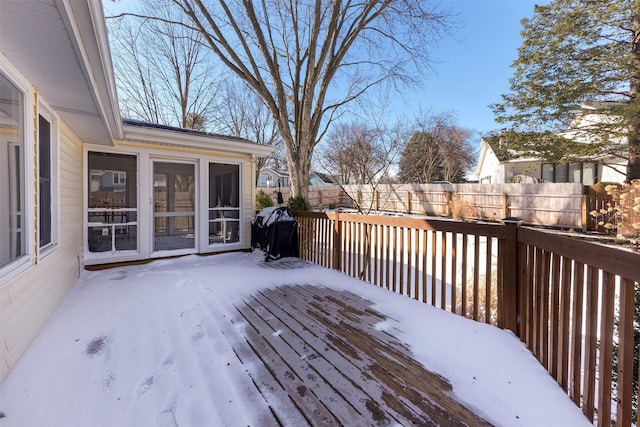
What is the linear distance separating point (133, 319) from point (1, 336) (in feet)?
3.30

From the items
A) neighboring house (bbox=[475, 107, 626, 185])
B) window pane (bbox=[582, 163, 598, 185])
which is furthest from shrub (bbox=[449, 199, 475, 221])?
window pane (bbox=[582, 163, 598, 185])

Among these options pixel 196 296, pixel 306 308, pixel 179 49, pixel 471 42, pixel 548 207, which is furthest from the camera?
pixel 179 49

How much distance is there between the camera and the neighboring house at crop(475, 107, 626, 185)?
9.23 meters

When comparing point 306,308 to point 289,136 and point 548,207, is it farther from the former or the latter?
point 548,207

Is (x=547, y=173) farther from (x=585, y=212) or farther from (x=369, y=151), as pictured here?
(x=369, y=151)

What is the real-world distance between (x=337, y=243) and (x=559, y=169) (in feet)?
48.2

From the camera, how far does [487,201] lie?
11547mm

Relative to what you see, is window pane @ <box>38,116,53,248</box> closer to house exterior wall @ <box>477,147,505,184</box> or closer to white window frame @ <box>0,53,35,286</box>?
white window frame @ <box>0,53,35,286</box>

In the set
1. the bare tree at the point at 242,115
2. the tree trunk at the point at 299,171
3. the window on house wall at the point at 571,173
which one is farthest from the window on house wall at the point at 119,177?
the window on house wall at the point at 571,173

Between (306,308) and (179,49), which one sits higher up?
(179,49)

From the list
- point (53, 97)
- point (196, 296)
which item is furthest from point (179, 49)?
point (196, 296)

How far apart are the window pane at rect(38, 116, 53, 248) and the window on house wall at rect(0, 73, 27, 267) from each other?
1.56 ft

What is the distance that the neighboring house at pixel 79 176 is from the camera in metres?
1.82

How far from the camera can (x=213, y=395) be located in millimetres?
1696
